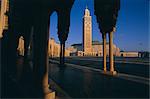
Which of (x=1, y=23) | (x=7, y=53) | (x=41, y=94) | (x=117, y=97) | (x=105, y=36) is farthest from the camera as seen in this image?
(x=1, y=23)

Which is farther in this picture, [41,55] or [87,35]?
[87,35]

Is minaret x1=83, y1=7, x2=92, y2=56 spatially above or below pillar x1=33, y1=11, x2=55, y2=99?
above

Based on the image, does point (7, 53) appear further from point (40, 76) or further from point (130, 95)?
point (130, 95)

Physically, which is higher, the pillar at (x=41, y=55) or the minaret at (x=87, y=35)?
the minaret at (x=87, y=35)

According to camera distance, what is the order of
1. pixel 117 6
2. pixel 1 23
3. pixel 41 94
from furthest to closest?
1. pixel 1 23
2. pixel 117 6
3. pixel 41 94

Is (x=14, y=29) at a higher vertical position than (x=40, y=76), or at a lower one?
higher

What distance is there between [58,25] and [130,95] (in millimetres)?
19634

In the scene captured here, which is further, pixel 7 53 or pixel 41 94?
pixel 7 53

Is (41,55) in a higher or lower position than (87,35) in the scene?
lower

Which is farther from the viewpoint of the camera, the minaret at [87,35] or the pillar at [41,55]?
the minaret at [87,35]

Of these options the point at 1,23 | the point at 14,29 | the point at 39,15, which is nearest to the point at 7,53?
the point at 14,29

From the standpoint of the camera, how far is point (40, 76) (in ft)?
38.1

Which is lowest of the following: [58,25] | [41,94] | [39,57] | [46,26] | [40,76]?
[41,94]

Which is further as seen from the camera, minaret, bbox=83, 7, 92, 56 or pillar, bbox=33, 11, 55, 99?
minaret, bbox=83, 7, 92, 56
